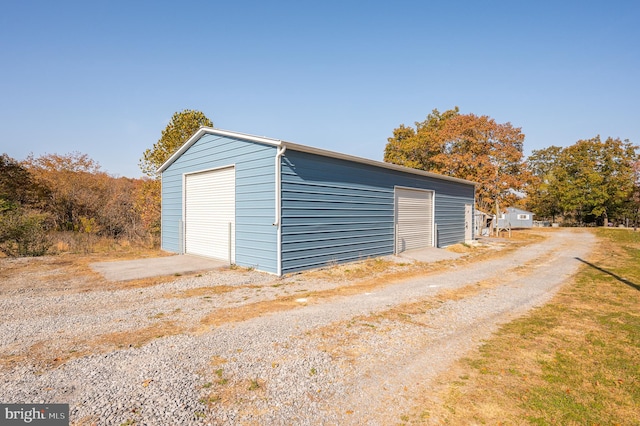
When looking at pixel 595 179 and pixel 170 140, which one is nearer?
pixel 170 140

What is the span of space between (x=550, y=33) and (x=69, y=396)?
56.3ft

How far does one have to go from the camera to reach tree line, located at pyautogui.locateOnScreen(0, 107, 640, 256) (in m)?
15.8

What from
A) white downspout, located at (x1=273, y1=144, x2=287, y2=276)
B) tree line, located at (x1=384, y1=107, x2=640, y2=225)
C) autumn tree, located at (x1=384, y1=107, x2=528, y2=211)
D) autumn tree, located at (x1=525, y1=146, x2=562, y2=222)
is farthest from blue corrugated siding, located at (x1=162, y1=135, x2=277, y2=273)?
autumn tree, located at (x1=525, y1=146, x2=562, y2=222)

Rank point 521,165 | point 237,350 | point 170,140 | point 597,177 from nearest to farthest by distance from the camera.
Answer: point 237,350 → point 170,140 → point 521,165 → point 597,177

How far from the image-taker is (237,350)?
373 centimetres

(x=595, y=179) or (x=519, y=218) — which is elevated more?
(x=595, y=179)

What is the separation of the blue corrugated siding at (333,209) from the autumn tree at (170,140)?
12278 millimetres

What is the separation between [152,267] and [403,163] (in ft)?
87.1

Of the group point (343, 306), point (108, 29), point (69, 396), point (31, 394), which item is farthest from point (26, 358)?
point (108, 29)

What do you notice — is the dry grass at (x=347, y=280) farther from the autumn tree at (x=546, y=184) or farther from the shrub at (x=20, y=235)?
Answer: the autumn tree at (x=546, y=184)

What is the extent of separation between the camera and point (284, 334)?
4.27m

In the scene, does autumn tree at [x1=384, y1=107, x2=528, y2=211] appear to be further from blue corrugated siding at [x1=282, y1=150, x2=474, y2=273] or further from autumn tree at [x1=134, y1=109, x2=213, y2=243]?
autumn tree at [x1=134, y1=109, x2=213, y2=243]

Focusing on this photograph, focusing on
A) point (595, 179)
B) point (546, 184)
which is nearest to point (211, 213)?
point (595, 179)

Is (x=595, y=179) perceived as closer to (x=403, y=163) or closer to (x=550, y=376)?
(x=403, y=163)
